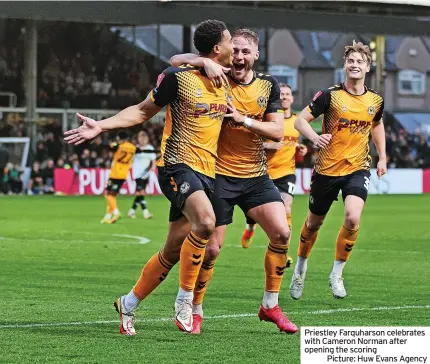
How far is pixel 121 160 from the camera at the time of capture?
82.9ft

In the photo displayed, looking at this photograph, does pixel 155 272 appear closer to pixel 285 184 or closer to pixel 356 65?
pixel 356 65

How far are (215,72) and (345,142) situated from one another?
3.54m

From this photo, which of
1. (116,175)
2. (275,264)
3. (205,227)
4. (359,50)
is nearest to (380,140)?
(359,50)

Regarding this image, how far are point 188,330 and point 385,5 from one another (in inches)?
1734

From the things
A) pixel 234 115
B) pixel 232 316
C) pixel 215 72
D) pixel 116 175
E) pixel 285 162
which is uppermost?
pixel 215 72

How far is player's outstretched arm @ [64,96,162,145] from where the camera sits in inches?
333

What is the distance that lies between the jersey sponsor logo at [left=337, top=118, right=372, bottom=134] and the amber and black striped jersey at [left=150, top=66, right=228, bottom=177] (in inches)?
126

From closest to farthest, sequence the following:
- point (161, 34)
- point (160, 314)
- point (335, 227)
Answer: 1. point (160, 314)
2. point (335, 227)
3. point (161, 34)

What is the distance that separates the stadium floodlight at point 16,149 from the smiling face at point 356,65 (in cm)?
3103

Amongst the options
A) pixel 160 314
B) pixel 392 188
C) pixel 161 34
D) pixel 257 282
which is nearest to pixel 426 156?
pixel 392 188

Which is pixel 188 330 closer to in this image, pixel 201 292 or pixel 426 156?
pixel 201 292

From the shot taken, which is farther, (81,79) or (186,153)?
(81,79)

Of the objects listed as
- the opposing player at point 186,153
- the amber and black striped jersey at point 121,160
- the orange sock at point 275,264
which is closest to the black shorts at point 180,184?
the opposing player at point 186,153

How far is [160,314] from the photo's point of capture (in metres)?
10.1
